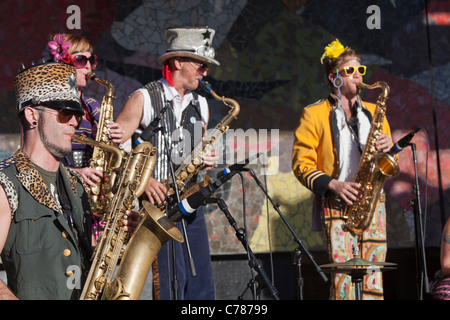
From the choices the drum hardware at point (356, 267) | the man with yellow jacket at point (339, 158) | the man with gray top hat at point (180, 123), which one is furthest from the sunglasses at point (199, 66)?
the drum hardware at point (356, 267)

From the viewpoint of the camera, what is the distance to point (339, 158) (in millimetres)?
5254

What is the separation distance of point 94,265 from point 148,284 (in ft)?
9.46

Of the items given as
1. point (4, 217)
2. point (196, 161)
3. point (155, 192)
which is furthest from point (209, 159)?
point (4, 217)

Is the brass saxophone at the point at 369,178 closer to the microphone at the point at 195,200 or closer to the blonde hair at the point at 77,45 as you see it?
the microphone at the point at 195,200

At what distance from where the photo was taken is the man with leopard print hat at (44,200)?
3.16m

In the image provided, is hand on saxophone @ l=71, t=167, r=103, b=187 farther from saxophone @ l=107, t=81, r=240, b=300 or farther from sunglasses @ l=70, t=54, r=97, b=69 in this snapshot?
saxophone @ l=107, t=81, r=240, b=300

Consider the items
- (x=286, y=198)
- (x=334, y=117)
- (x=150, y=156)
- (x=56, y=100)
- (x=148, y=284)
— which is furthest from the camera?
(x=286, y=198)

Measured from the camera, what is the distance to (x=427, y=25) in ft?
23.3

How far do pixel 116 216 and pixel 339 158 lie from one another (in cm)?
207

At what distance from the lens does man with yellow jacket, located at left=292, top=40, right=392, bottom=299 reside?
197 inches

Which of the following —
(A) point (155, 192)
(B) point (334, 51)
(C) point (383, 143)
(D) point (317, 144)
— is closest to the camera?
(A) point (155, 192)

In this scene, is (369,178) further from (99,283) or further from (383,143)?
(99,283)
